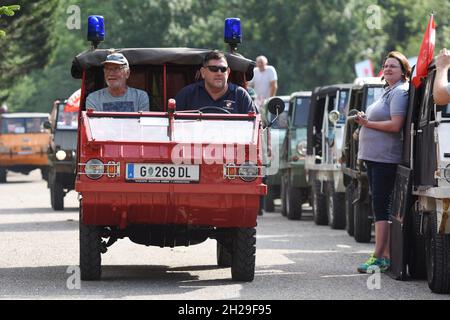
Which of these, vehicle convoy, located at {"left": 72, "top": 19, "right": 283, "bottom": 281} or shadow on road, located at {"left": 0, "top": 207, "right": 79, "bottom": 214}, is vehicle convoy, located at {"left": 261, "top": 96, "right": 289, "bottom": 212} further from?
vehicle convoy, located at {"left": 72, "top": 19, "right": 283, "bottom": 281}

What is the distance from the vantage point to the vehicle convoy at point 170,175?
12312 mm

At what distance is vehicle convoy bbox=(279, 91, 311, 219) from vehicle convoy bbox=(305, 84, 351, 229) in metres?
0.79

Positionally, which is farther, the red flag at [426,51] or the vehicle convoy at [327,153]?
the vehicle convoy at [327,153]

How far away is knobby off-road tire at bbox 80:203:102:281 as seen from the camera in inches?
503

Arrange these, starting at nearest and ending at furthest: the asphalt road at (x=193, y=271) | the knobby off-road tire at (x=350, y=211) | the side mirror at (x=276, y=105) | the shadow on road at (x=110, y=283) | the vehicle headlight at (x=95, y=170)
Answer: the shadow on road at (x=110, y=283), the asphalt road at (x=193, y=271), the vehicle headlight at (x=95, y=170), the side mirror at (x=276, y=105), the knobby off-road tire at (x=350, y=211)

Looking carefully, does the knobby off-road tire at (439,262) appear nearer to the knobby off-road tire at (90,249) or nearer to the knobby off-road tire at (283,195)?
the knobby off-road tire at (90,249)

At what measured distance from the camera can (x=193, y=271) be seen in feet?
46.9

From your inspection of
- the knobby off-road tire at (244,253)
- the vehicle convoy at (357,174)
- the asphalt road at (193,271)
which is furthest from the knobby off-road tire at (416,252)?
the vehicle convoy at (357,174)

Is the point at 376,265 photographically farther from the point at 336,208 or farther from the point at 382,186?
the point at 336,208

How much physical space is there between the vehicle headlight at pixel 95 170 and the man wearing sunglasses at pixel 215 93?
1304mm

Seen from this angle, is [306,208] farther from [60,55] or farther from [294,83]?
[60,55]

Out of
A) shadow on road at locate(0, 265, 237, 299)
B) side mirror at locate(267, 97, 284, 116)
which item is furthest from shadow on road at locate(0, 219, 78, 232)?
side mirror at locate(267, 97, 284, 116)

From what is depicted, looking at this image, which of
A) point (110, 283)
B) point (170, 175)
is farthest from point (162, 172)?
point (110, 283)

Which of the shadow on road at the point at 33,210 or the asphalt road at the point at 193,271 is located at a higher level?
the asphalt road at the point at 193,271
